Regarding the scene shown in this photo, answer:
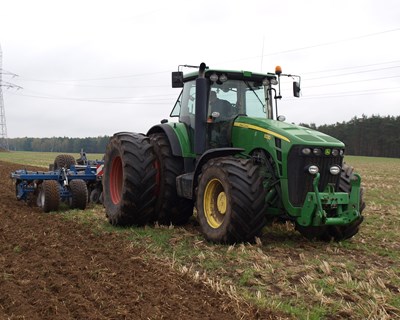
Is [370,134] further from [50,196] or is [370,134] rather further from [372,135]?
[50,196]

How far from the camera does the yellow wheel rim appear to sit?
634 centimetres

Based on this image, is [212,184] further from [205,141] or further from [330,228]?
[330,228]

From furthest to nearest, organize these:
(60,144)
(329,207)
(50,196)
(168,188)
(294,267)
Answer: (60,144) < (50,196) < (168,188) < (329,207) < (294,267)

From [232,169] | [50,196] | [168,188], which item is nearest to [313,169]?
[232,169]

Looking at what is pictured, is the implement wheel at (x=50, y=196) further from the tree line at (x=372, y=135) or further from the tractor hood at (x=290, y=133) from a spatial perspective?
the tree line at (x=372, y=135)

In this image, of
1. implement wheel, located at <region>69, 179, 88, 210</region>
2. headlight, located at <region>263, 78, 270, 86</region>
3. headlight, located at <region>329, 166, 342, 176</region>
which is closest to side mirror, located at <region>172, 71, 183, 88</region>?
headlight, located at <region>263, 78, 270, 86</region>

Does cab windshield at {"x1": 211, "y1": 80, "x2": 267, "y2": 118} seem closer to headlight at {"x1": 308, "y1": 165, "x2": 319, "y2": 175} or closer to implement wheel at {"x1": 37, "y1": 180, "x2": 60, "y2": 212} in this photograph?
headlight at {"x1": 308, "y1": 165, "x2": 319, "y2": 175}

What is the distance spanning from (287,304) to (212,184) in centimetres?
273

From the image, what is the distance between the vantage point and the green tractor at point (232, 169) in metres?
5.92

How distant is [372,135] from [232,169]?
7440 cm

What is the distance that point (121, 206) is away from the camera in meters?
7.43

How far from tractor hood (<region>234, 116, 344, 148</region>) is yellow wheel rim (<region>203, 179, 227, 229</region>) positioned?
38.7 inches

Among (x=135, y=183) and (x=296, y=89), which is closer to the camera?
(x=135, y=183)

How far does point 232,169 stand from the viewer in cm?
598
